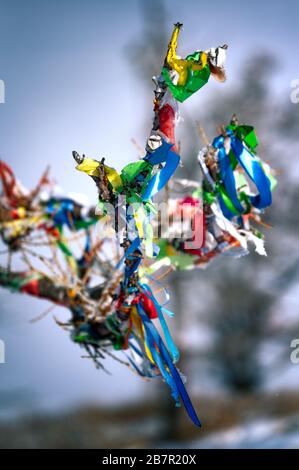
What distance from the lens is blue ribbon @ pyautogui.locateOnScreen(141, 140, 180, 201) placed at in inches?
99.0

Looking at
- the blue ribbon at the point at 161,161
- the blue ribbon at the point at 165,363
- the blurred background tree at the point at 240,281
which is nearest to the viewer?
the blue ribbon at the point at 161,161

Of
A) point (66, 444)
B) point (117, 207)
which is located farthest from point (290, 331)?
point (117, 207)

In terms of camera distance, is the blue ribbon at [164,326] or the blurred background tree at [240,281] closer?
the blue ribbon at [164,326]

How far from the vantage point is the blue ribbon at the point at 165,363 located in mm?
2898

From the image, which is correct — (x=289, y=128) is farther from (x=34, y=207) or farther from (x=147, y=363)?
(x=147, y=363)

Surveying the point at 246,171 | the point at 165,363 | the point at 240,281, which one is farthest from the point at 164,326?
the point at 240,281

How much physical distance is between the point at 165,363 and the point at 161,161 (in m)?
0.98

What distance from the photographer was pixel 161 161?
2529 mm

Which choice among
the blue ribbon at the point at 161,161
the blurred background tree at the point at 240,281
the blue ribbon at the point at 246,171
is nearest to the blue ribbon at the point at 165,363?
the blue ribbon at the point at 246,171

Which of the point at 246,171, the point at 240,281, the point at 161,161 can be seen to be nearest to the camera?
the point at 161,161

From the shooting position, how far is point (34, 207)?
13.4 feet

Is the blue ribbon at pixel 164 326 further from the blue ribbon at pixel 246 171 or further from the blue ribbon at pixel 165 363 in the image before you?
the blue ribbon at pixel 246 171

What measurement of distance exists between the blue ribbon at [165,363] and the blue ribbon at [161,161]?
708 millimetres

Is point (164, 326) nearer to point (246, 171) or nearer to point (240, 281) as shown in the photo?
point (246, 171)
